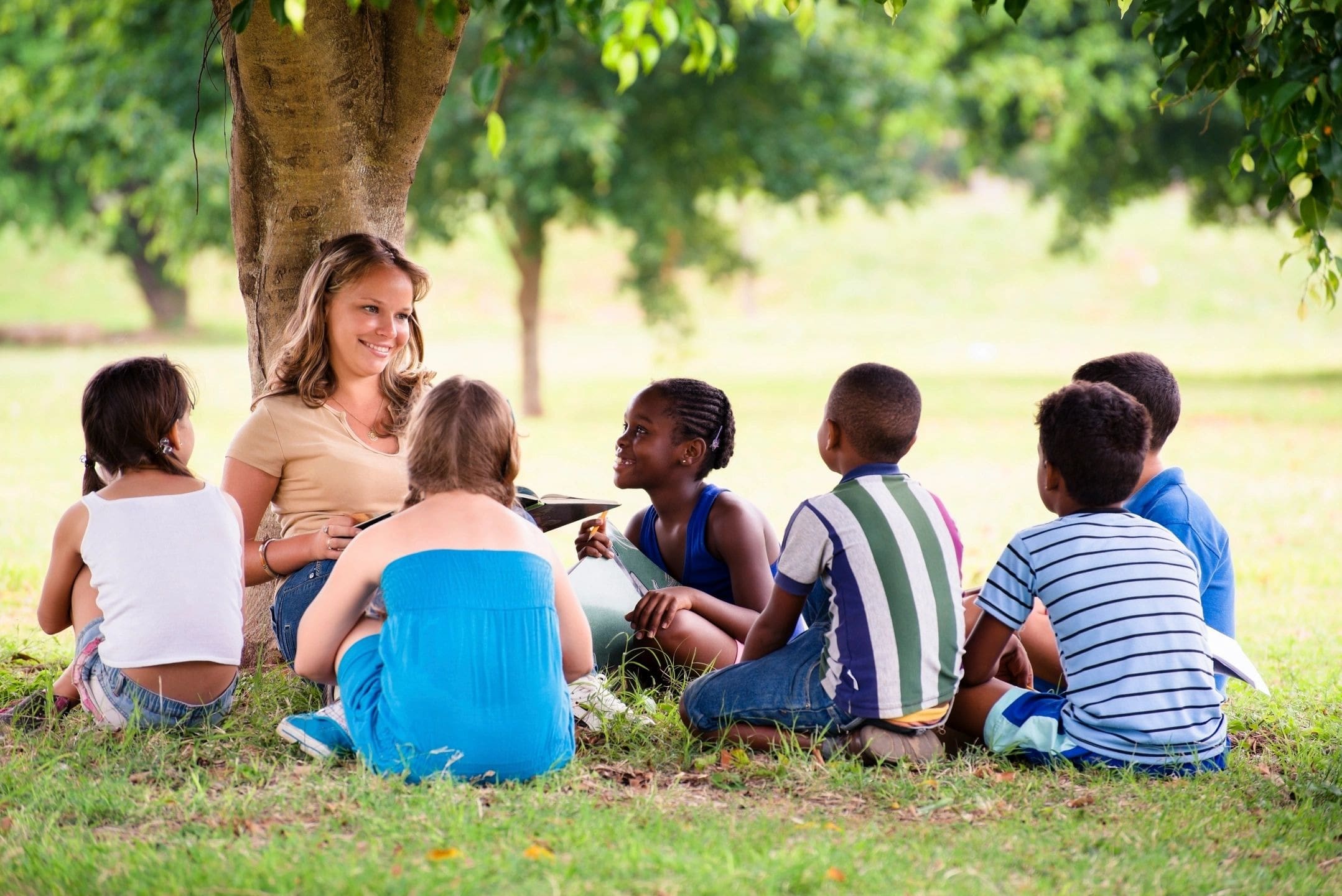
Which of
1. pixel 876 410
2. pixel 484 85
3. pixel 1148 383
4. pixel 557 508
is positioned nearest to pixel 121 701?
pixel 557 508

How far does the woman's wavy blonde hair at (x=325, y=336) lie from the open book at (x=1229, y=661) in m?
2.81

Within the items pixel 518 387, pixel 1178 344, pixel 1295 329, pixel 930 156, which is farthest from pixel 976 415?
pixel 930 156

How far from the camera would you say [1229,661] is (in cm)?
423

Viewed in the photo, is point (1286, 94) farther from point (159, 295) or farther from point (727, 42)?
point (159, 295)

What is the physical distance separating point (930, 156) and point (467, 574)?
1955 inches

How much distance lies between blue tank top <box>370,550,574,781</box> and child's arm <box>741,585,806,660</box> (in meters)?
0.73

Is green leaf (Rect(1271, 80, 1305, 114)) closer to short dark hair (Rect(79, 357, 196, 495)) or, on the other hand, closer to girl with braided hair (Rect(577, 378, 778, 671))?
girl with braided hair (Rect(577, 378, 778, 671))

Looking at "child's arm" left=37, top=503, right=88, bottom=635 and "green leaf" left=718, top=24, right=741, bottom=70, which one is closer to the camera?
"green leaf" left=718, top=24, right=741, bottom=70

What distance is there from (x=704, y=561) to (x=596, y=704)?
77 centimetres

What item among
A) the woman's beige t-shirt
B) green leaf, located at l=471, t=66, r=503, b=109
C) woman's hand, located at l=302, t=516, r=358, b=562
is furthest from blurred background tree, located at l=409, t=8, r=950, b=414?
green leaf, located at l=471, t=66, r=503, b=109

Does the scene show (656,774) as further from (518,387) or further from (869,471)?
(518,387)

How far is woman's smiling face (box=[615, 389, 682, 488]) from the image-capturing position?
4918 mm

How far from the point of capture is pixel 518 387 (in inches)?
811

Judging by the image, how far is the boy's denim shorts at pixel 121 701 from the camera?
13.3 ft
